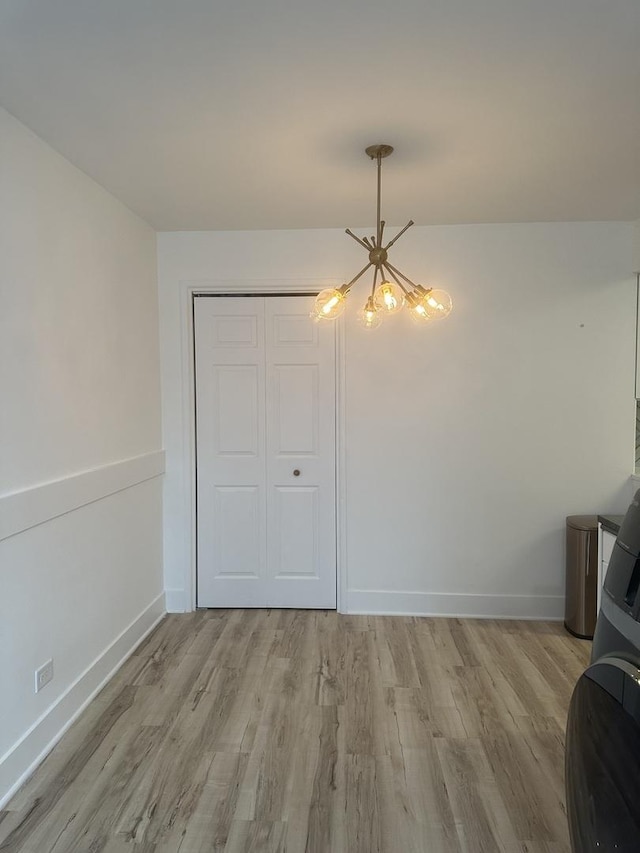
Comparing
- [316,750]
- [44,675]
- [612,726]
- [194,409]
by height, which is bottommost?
[316,750]

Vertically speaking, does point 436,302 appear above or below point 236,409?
above

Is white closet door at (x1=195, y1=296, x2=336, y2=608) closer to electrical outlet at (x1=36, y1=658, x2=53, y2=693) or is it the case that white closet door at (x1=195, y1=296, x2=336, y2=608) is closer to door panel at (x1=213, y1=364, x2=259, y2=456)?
door panel at (x1=213, y1=364, x2=259, y2=456)

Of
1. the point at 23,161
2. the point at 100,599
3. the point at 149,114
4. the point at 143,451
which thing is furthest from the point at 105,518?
the point at 149,114

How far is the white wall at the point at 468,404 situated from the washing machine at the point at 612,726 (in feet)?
8.47

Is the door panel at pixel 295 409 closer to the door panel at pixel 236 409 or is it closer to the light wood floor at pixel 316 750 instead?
the door panel at pixel 236 409

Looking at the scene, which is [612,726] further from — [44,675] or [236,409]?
[236,409]

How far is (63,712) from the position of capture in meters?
2.36

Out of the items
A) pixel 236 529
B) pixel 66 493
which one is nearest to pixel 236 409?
pixel 236 529

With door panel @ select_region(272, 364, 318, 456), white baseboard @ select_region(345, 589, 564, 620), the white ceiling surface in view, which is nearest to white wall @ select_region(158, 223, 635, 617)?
white baseboard @ select_region(345, 589, 564, 620)

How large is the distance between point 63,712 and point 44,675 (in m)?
0.25

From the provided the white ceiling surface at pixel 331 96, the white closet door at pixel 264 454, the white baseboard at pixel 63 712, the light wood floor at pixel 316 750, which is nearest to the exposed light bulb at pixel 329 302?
the white ceiling surface at pixel 331 96

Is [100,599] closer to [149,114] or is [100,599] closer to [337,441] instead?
[337,441]

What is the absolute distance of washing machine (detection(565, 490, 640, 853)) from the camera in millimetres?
750

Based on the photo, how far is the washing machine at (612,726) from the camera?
750 mm
